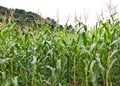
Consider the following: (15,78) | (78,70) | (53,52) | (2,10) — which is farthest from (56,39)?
(2,10)

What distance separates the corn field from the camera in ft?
9.56

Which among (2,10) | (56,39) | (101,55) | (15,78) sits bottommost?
(15,78)

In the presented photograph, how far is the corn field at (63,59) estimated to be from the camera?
2914 millimetres

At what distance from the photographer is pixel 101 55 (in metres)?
3.00

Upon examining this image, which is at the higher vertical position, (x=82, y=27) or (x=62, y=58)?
(x=82, y=27)

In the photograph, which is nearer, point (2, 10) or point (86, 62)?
point (86, 62)

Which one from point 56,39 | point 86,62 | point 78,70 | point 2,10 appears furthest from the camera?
point 2,10

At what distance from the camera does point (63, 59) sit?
3.16m

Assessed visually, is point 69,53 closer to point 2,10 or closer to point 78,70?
point 78,70

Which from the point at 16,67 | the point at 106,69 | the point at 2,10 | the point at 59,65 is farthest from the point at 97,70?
the point at 2,10

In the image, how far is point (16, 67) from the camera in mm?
3131

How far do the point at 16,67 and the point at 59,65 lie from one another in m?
0.51

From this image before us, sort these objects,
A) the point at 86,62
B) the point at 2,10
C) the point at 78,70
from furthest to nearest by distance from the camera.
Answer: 1. the point at 2,10
2. the point at 78,70
3. the point at 86,62

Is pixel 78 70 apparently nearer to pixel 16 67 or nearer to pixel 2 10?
pixel 16 67
